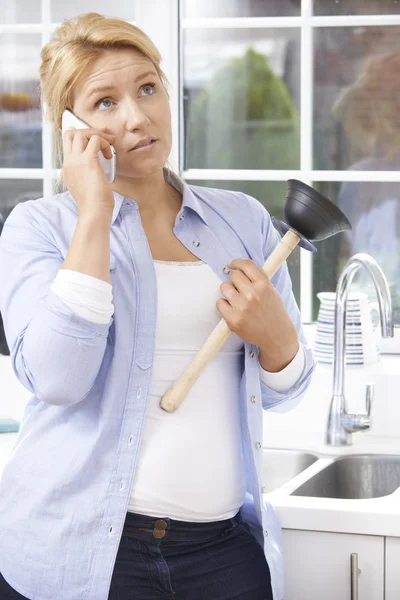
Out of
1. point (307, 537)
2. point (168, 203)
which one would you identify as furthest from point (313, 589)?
point (168, 203)

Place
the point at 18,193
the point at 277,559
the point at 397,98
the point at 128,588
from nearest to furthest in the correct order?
1. the point at 128,588
2. the point at 277,559
3. the point at 397,98
4. the point at 18,193

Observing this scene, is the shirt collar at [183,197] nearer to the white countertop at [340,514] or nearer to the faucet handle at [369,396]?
the white countertop at [340,514]

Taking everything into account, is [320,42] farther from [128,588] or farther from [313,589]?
[128,588]

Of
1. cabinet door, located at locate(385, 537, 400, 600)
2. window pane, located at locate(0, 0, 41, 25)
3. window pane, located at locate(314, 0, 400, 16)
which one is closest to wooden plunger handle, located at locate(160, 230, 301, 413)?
cabinet door, located at locate(385, 537, 400, 600)

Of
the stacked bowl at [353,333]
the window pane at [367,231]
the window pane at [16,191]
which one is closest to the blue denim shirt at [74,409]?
the stacked bowl at [353,333]

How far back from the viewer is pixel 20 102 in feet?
8.44

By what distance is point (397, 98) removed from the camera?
2.39 m

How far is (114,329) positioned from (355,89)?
1.40m

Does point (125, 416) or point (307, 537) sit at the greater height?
point (125, 416)

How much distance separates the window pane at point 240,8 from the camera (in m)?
2.43

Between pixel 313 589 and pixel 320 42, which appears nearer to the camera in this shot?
pixel 313 589

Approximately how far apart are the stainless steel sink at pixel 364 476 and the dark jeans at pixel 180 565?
0.65m

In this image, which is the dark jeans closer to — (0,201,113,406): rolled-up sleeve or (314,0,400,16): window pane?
(0,201,113,406): rolled-up sleeve

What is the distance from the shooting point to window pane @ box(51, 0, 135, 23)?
8.25 ft
